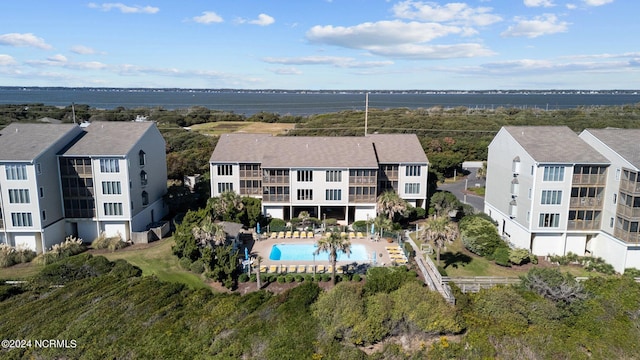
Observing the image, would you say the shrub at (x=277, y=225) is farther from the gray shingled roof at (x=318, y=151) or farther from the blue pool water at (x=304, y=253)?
the gray shingled roof at (x=318, y=151)

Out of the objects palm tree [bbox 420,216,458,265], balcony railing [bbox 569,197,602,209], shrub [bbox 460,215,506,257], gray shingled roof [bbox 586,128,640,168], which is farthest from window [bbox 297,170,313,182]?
gray shingled roof [bbox 586,128,640,168]

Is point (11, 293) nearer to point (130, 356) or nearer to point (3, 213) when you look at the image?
point (3, 213)

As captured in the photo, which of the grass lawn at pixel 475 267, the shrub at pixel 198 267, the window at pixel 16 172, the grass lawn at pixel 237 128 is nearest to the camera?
the shrub at pixel 198 267

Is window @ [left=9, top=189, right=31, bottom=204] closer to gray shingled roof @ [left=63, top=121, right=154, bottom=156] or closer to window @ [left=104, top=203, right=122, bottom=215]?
gray shingled roof @ [left=63, top=121, right=154, bottom=156]

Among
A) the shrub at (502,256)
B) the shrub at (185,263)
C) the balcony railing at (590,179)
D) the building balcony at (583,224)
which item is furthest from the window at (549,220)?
the shrub at (185,263)

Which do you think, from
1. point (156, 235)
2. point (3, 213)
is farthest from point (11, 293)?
point (156, 235)

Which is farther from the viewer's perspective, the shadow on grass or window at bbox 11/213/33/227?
window at bbox 11/213/33/227
